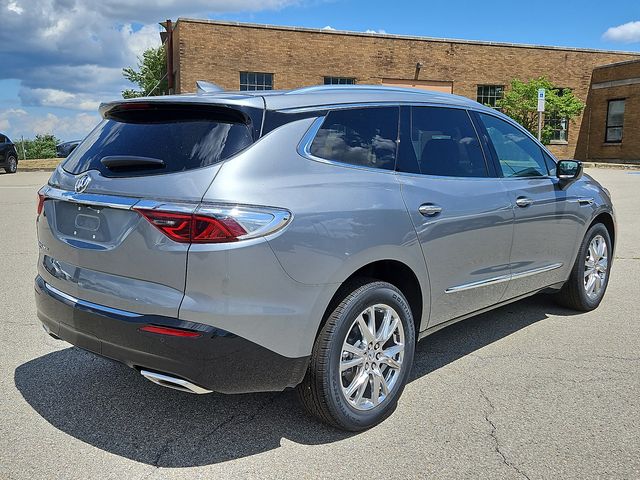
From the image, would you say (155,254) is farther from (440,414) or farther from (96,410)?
(440,414)

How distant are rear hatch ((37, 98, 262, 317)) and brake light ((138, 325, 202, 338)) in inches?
2.8

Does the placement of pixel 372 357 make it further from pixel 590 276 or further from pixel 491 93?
pixel 491 93

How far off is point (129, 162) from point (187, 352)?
0.99 m

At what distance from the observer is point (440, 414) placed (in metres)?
3.51

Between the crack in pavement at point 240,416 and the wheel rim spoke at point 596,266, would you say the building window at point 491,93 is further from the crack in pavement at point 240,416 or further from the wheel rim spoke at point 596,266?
the crack in pavement at point 240,416

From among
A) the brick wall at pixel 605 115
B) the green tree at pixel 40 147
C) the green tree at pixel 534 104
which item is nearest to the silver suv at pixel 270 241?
the green tree at pixel 534 104

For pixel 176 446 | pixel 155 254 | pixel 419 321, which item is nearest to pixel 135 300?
pixel 155 254

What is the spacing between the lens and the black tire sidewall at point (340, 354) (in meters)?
3.09

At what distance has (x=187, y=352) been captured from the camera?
2.73 m

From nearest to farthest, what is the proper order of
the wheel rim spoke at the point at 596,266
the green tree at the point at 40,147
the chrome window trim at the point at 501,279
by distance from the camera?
the chrome window trim at the point at 501,279 → the wheel rim spoke at the point at 596,266 → the green tree at the point at 40,147

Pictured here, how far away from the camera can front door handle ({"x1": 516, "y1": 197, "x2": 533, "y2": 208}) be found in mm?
4361

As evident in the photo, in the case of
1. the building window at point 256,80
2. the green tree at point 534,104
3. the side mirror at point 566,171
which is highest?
the building window at point 256,80

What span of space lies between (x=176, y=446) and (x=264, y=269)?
1.11 m

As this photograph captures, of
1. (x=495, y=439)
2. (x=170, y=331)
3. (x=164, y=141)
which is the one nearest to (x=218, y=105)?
(x=164, y=141)
